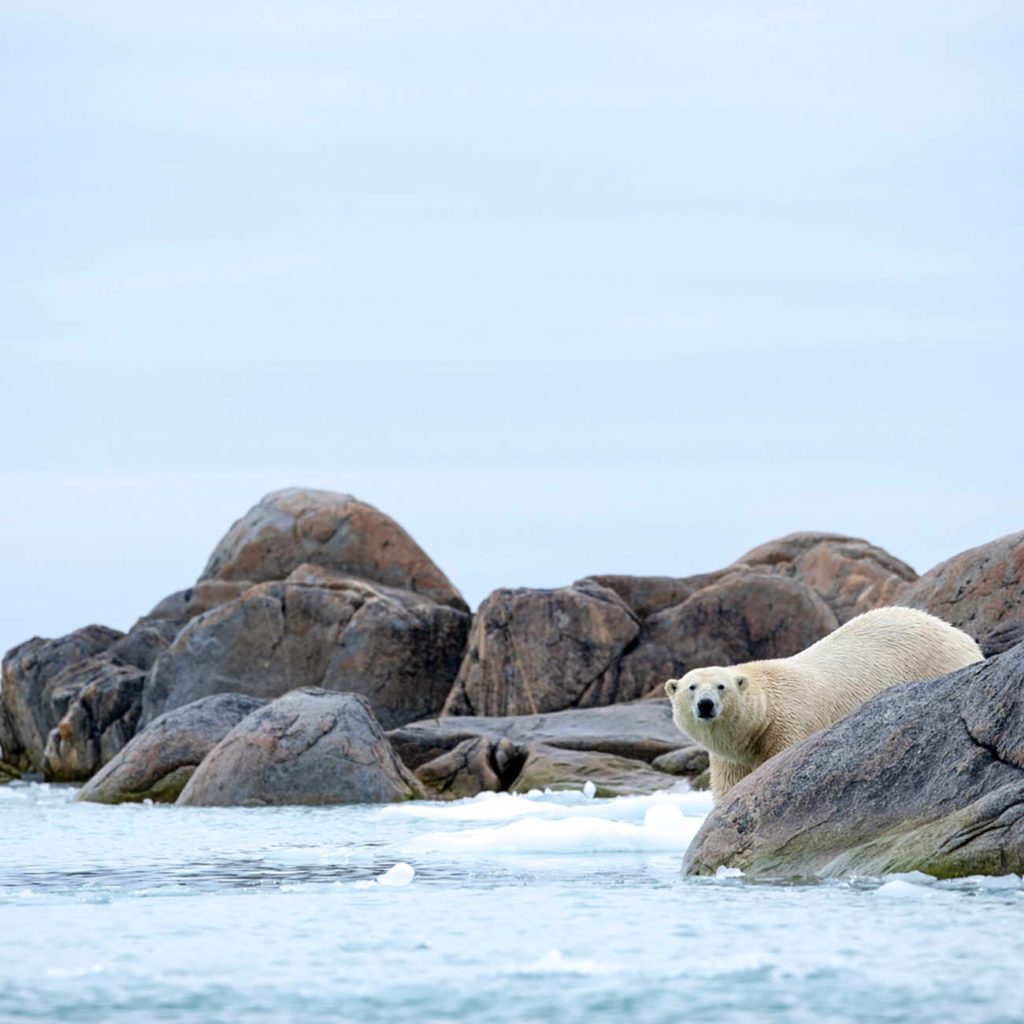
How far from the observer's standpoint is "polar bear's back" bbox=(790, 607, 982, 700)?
→ 421 inches

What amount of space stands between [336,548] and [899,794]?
21044 mm

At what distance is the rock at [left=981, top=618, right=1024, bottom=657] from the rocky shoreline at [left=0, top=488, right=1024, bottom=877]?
3 centimetres

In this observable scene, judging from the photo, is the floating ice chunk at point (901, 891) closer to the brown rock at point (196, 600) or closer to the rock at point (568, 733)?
the rock at point (568, 733)

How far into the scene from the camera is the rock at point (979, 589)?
49.0 ft

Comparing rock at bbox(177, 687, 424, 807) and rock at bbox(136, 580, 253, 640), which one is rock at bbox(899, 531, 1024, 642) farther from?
rock at bbox(136, 580, 253, 640)

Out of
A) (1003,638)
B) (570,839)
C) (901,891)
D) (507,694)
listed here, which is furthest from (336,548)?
(901,891)

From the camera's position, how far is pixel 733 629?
912 inches

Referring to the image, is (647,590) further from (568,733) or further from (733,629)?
(568,733)

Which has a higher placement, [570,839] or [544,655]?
[544,655]

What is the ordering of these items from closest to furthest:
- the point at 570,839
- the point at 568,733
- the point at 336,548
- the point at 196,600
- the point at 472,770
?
1. the point at 570,839
2. the point at 472,770
3. the point at 568,733
4. the point at 336,548
5. the point at 196,600

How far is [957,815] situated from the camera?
692 centimetres

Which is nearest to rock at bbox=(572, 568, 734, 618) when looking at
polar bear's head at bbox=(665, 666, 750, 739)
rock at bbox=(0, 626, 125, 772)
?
rock at bbox=(0, 626, 125, 772)

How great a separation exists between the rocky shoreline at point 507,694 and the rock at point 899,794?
11mm

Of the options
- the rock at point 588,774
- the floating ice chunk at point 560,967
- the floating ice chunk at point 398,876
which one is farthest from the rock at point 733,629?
the floating ice chunk at point 560,967
